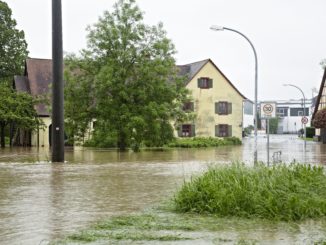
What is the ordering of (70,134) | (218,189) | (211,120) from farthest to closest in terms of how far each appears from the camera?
(211,120) < (70,134) < (218,189)

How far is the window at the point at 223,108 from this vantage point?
61.2 m

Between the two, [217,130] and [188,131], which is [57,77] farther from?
[217,130]

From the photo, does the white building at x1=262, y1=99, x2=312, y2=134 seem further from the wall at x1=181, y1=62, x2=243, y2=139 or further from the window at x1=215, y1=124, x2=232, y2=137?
the window at x1=215, y1=124, x2=232, y2=137

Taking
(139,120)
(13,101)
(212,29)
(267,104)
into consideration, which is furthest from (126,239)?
(13,101)

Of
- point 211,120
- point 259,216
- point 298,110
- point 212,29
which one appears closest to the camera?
point 259,216

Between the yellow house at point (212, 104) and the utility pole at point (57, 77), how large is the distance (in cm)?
3437

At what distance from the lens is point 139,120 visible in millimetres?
36562

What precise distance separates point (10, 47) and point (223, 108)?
24.4m

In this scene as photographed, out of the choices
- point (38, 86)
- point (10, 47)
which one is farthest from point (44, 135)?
point (10, 47)

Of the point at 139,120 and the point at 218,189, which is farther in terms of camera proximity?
the point at 139,120

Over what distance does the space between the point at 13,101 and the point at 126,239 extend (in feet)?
136

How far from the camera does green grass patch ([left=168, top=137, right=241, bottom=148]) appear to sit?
1973 inches

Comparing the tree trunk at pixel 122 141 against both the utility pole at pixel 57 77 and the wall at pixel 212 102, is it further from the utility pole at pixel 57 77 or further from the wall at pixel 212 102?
the wall at pixel 212 102

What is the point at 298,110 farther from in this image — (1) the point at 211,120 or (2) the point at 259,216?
(2) the point at 259,216
